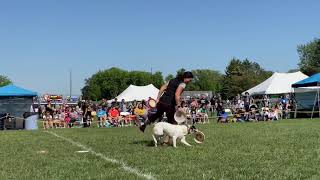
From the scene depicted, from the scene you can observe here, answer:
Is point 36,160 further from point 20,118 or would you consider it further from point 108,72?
point 108,72

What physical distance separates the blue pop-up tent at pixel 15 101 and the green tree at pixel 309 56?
95.9 metres

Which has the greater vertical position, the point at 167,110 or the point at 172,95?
the point at 172,95

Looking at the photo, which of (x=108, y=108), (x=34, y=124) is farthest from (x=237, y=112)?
(x=34, y=124)

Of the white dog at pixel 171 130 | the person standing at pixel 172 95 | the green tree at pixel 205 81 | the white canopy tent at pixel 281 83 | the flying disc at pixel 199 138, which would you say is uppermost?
the green tree at pixel 205 81

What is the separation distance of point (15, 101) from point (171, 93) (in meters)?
19.7

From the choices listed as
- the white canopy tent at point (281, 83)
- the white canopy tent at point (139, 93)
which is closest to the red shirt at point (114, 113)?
the white canopy tent at point (281, 83)

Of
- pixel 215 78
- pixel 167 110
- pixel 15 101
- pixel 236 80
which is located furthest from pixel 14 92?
pixel 215 78

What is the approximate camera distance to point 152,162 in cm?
820

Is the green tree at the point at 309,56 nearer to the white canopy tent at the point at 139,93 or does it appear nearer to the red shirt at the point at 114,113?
the white canopy tent at the point at 139,93

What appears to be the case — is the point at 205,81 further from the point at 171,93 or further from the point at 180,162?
the point at 180,162

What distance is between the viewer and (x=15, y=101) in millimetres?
28906

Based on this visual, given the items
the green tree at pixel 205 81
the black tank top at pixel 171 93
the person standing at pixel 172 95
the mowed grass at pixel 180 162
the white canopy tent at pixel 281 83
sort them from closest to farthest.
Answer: the mowed grass at pixel 180 162, the person standing at pixel 172 95, the black tank top at pixel 171 93, the white canopy tent at pixel 281 83, the green tree at pixel 205 81

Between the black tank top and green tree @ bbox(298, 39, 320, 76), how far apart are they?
360 feet

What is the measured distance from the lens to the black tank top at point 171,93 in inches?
440
